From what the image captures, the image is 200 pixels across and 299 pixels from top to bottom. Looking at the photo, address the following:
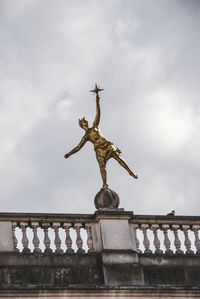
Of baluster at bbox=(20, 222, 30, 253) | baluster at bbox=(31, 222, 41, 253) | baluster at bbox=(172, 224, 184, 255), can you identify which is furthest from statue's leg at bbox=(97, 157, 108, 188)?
baluster at bbox=(20, 222, 30, 253)

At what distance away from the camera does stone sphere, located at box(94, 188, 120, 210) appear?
27719 millimetres

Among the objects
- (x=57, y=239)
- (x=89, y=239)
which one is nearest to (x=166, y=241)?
(x=89, y=239)

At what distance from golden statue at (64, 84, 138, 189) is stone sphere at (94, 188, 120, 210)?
23 centimetres

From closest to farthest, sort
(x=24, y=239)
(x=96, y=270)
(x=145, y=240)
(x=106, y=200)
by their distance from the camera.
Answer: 1. (x=24, y=239)
2. (x=96, y=270)
3. (x=106, y=200)
4. (x=145, y=240)

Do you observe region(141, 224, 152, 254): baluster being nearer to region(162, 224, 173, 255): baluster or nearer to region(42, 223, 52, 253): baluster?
region(162, 224, 173, 255): baluster

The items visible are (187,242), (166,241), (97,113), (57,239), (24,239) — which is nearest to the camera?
(24,239)

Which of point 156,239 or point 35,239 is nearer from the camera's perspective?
point 35,239

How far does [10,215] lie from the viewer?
26.9m

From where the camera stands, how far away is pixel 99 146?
Result: 28.3 metres

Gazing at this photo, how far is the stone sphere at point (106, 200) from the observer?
90.9ft

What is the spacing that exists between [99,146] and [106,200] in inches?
49.8

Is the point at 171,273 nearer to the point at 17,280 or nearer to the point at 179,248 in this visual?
the point at 179,248

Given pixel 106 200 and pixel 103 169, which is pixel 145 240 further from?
pixel 103 169

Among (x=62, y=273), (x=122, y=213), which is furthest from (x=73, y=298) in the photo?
(x=122, y=213)
